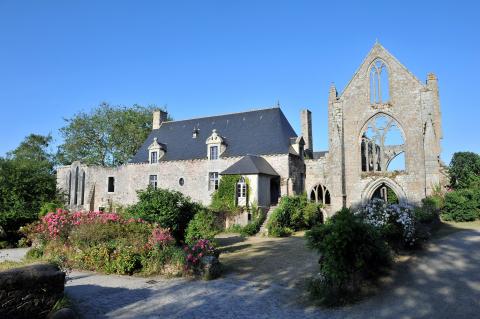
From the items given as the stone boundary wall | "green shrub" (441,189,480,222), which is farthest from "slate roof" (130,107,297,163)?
the stone boundary wall

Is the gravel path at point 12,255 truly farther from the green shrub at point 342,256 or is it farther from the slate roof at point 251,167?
the slate roof at point 251,167

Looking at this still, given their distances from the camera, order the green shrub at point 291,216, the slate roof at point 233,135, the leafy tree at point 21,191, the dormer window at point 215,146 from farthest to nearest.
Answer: the dormer window at point 215,146 → the slate roof at point 233,135 → the green shrub at point 291,216 → the leafy tree at point 21,191

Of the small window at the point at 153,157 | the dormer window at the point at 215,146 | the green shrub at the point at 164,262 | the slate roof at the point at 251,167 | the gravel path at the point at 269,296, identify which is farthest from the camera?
the small window at the point at 153,157

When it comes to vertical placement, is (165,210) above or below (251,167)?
below

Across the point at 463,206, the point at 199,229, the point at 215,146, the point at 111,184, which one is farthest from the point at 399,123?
the point at 111,184

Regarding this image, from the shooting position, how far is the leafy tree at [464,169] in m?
18.8

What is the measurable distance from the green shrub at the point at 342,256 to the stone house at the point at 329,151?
14.3 meters

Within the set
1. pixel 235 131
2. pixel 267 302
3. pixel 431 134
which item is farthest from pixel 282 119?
pixel 267 302

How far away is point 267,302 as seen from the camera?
23.2 feet

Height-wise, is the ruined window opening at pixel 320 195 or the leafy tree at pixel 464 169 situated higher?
the leafy tree at pixel 464 169

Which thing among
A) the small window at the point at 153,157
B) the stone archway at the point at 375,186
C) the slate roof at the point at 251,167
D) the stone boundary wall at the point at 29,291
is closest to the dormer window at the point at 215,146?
the slate roof at the point at 251,167

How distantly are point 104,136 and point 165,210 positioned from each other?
1246 inches

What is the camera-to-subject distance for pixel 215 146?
26188 mm

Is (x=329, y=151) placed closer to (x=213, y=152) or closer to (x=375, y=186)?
(x=375, y=186)
